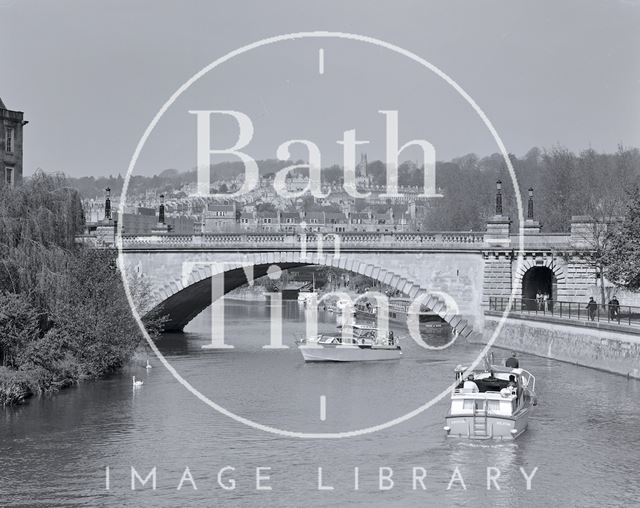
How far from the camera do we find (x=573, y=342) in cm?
5119

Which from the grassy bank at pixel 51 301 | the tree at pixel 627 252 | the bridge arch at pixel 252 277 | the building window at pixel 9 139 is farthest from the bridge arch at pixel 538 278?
the building window at pixel 9 139

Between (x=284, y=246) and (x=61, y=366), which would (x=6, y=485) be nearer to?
(x=61, y=366)

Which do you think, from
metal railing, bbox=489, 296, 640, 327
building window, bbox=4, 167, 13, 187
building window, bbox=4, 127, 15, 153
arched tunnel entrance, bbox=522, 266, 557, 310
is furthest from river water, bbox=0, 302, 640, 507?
building window, bbox=4, 127, 15, 153

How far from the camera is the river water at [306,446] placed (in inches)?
1147

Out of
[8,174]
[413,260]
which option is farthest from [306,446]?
[8,174]

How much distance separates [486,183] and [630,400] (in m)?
82.9

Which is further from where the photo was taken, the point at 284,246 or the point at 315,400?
the point at 284,246

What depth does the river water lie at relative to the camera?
29.1 metres

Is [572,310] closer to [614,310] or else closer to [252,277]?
[614,310]

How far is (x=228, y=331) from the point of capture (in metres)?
77.6

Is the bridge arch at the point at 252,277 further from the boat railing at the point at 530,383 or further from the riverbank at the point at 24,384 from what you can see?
the riverbank at the point at 24,384

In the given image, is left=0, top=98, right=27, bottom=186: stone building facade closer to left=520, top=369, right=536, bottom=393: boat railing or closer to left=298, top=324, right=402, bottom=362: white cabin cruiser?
Result: left=298, top=324, right=402, bottom=362: white cabin cruiser

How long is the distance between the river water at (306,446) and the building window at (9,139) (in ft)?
78.3

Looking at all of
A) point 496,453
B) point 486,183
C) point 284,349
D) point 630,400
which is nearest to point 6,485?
point 496,453
